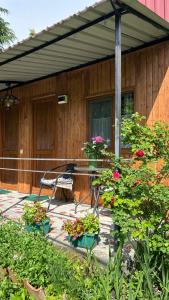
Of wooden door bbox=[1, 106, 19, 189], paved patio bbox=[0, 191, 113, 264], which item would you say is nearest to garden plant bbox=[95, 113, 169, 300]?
paved patio bbox=[0, 191, 113, 264]

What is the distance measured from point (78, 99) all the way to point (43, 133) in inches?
65.3

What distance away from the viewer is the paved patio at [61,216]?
4.11 m

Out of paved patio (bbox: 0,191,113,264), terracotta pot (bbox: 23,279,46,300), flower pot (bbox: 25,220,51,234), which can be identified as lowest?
paved patio (bbox: 0,191,113,264)

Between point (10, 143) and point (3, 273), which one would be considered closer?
point (3, 273)

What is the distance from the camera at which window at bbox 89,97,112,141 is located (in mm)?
6824

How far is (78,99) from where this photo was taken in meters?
7.42

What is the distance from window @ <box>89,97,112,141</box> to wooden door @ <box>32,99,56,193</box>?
131 centimetres

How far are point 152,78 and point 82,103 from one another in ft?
6.36

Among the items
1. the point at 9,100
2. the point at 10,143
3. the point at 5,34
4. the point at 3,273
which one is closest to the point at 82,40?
the point at 3,273

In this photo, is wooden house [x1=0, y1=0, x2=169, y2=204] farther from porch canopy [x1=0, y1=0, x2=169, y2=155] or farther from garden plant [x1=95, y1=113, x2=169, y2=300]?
garden plant [x1=95, y1=113, x2=169, y2=300]

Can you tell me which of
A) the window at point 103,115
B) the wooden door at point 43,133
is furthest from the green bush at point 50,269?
the wooden door at point 43,133

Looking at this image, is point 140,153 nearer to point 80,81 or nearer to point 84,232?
point 84,232

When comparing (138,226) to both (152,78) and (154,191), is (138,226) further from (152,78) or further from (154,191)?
(152,78)

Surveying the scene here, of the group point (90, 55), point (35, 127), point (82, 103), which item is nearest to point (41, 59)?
point (90, 55)
